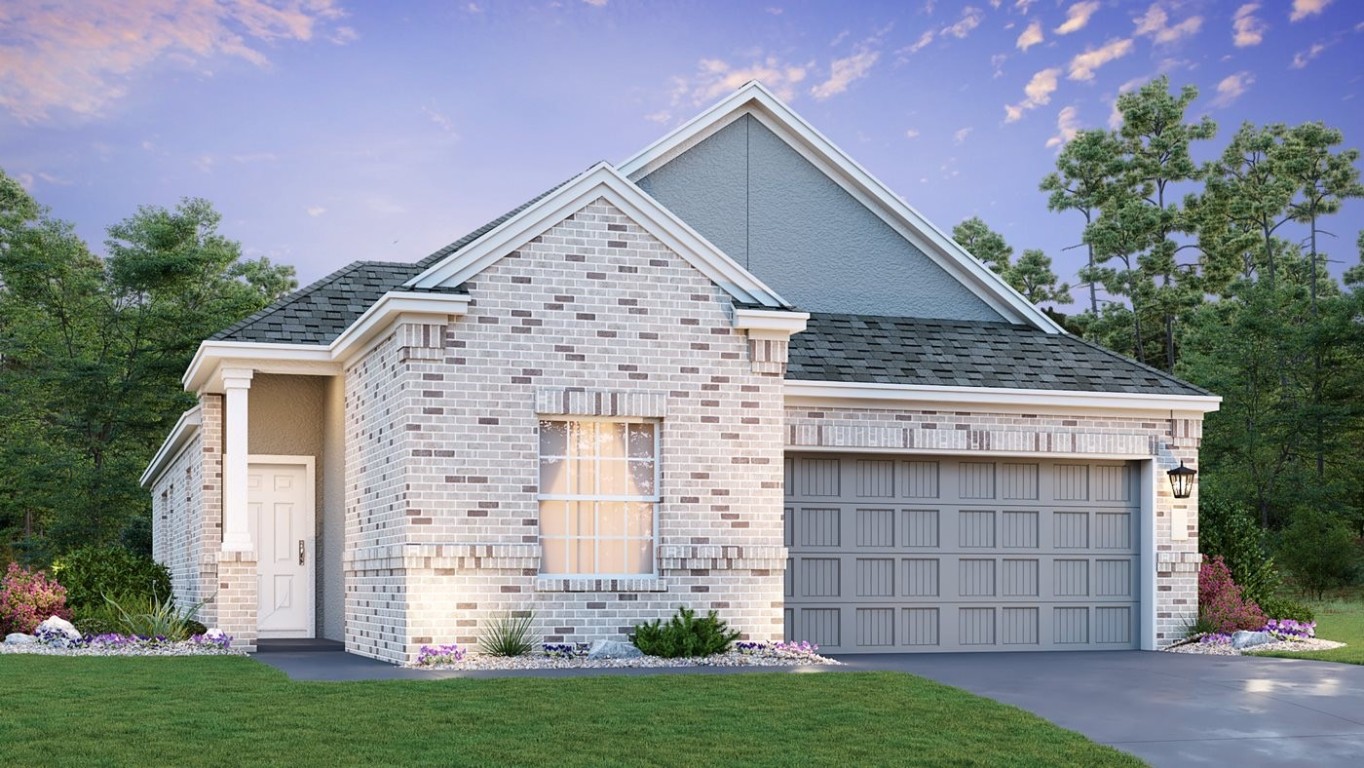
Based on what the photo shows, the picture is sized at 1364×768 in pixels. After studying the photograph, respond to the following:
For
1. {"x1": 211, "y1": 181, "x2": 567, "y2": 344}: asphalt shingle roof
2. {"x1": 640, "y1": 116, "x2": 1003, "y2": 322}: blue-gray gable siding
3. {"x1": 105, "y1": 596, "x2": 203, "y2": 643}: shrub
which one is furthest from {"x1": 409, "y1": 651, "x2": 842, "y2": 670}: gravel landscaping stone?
{"x1": 640, "y1": 116, "x2": 1003, "y2": 322}: blue-gray gable siding

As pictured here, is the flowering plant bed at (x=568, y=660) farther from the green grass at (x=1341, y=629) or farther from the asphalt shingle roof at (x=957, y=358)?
the green grass at (x=1341, y=629)

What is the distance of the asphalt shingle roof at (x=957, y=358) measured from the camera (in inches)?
681

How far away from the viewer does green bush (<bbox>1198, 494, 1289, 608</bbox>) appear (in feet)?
62.2

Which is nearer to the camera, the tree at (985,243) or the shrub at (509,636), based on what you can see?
the shrub at (509,636)

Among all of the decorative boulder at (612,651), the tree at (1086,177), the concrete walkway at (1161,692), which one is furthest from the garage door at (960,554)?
the tree at (1086,177)

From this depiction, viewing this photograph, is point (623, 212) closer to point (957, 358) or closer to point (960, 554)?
point (957, 358)

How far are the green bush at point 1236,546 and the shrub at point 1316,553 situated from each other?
13078mm

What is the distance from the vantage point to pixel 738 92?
63.6 ft

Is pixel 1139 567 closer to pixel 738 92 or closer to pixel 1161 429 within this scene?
pixel 1161 429

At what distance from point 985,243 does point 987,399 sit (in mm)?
32551

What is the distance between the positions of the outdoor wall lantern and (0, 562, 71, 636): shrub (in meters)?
13.2

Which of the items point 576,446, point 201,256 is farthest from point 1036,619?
point 201,256

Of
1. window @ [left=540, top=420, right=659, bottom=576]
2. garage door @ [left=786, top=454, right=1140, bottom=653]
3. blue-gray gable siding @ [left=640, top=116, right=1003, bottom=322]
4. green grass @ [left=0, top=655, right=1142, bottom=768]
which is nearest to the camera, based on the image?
green grass @ [left=0, top=655, right=1142, bottom=768]

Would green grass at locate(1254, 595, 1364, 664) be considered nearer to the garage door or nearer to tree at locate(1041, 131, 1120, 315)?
the garage door
